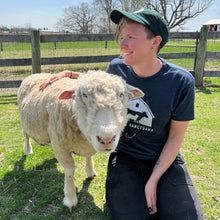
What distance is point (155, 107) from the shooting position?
199cm

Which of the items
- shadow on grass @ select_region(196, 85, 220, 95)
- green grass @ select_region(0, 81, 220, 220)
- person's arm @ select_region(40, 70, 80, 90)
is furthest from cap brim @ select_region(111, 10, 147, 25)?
shadow on grass @ select_region(196, 85, 220, 95)

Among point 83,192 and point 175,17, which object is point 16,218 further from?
point 175,17

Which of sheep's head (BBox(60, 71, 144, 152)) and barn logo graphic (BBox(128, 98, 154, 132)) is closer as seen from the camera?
sheep's head (BBox(60, 71, 144, 152))

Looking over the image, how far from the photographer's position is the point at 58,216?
2.24 metres

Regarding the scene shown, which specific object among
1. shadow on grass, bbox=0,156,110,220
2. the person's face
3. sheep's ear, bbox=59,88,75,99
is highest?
the person's face

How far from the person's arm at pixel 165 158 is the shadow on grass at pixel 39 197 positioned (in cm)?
62

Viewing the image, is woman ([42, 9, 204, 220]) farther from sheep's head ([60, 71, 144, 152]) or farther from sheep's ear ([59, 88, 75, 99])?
sheep's ear ([59, 88, 75, 99])

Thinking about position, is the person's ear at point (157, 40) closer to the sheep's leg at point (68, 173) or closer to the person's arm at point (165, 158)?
the person's arm at point (165, 158)

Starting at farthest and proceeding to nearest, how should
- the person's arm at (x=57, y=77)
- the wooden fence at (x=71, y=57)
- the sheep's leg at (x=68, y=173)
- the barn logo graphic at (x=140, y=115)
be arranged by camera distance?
1. the wooden fence at (x=71, y=57)
2. the person's arm at (x=57, y=77)
3. the sheep's leg at (x=68, y=173)
4. the barn logo graphic at (x=140, y=115)

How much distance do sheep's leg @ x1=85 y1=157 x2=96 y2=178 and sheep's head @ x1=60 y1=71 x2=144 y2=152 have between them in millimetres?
1074

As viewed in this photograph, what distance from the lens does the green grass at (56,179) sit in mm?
2295

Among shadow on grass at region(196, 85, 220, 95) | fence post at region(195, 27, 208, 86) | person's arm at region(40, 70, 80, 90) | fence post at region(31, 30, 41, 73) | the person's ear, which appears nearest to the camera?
the person's ear

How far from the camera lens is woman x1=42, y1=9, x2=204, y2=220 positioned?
1.81 metres

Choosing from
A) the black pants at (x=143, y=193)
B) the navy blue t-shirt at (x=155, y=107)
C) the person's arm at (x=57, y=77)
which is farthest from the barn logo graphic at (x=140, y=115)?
the person's arm at (x=57, y=77)
